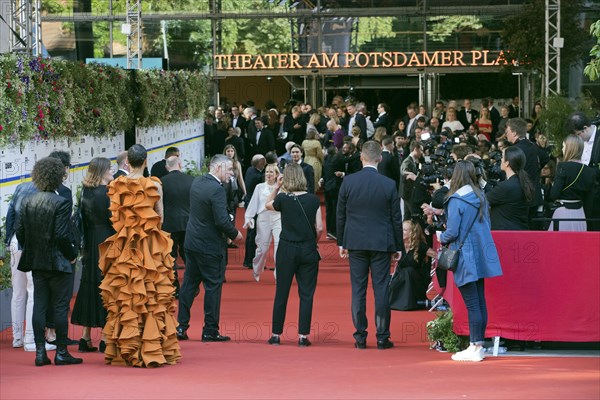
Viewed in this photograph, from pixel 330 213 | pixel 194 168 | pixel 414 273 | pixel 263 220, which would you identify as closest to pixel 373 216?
pixel 414 273

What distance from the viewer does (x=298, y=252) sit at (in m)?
10.8

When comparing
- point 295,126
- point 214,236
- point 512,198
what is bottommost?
point 214,236

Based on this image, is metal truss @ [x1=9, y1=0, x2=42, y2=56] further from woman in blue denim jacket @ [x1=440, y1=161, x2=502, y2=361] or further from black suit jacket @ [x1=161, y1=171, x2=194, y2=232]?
woman in blue denim jacket @ [x1=440, y1=161, x2=502, y2=361]

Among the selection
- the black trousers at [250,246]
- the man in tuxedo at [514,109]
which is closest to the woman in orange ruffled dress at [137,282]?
the black trousers at [250,246]

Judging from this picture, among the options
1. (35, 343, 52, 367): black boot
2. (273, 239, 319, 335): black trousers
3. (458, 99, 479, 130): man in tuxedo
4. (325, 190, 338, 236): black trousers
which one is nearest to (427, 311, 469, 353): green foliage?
(273, 239, 319, 335): black trousers

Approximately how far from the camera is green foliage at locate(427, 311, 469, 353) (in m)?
10.3

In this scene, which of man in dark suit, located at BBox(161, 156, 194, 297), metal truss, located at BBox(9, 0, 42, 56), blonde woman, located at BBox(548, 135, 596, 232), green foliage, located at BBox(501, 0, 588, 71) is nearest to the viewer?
blonde woman, located at BBox(548, 135, 596, 232)

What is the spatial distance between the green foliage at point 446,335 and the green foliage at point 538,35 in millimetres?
18067

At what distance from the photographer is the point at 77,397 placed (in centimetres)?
803

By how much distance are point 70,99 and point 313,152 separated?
680 cm

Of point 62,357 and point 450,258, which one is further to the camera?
point 450,258

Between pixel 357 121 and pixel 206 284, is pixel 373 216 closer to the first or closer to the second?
pixel 206 284

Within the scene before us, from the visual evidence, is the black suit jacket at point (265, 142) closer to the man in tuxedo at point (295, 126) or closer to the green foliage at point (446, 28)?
the man in tuxedo at point (295, 126)

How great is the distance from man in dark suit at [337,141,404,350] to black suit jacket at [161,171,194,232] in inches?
116
